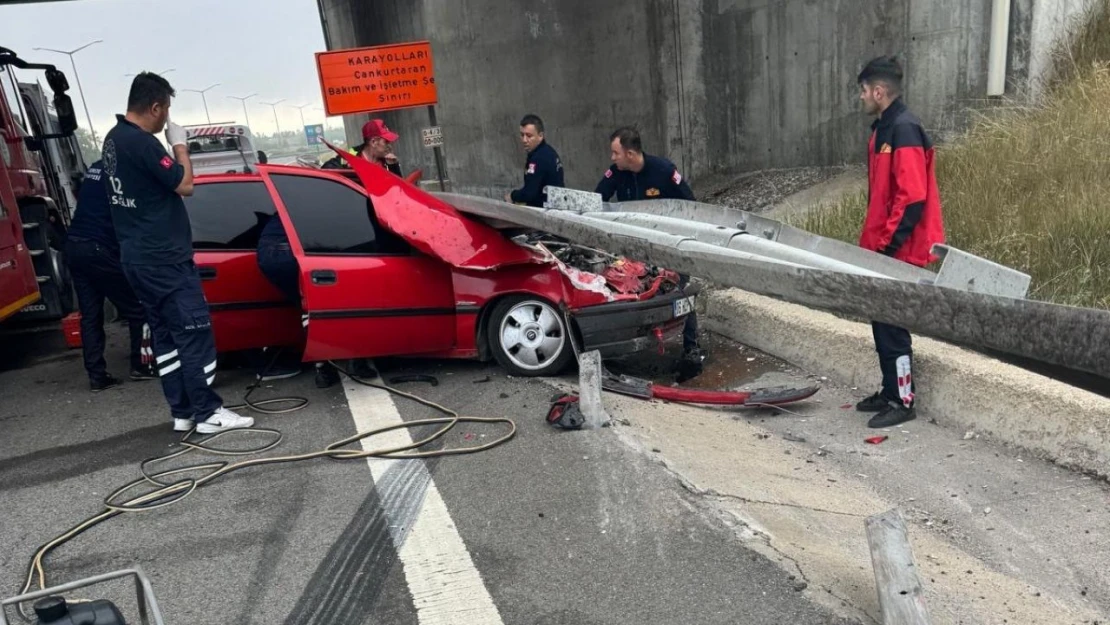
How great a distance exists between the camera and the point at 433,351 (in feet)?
17.4

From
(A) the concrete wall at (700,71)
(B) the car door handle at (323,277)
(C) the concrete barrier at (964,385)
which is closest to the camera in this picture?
(C) the concrete barrier at (964,385)

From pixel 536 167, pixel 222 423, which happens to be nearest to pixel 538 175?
pixel 536 167

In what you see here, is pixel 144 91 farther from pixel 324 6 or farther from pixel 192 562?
pixel 324 6

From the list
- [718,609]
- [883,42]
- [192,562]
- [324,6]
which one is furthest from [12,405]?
[324,6]

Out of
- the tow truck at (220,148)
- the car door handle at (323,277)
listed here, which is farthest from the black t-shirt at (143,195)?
the tow truck at (220,148)

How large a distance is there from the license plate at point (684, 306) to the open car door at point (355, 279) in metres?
1.52

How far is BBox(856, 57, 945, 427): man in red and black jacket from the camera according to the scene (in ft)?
13.8

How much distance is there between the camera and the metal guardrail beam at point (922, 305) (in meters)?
1.48

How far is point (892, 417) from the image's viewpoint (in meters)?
4.47

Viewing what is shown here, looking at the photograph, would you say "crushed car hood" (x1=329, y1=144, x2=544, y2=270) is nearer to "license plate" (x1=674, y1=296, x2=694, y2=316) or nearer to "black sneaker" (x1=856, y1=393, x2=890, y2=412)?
"license plate" (x1=674, y1=296, x2=694, y2=316)

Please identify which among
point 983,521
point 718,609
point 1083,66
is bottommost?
point 983,521

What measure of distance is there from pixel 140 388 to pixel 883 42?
788 cm

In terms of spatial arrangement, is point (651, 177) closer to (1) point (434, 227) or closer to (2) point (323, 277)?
(1) point (434, 227)

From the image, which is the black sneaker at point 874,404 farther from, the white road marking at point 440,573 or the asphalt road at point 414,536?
the white road marking at point 440,573
